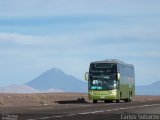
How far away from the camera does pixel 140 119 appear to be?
91.2ft

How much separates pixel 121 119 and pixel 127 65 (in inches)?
1389

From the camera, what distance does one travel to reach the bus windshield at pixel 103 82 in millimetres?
56500

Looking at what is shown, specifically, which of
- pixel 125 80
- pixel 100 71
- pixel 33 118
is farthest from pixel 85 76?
pixel 33 118

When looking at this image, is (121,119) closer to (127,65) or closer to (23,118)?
(23,118)

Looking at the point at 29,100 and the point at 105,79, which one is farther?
the point at 29,100

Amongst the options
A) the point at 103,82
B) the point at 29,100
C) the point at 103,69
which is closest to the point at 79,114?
the point at 103,69

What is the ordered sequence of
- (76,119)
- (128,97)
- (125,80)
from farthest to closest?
1. (128,97)
2. (125,80)
3. (76,119)

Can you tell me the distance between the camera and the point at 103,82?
5666cm

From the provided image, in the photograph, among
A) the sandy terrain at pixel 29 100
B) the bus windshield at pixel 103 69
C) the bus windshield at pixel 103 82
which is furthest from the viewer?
the sandy terrain at pixel 29 100

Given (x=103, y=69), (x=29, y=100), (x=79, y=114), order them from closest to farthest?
(x=79, y=114), (x=103, y=69), (x=29, y=100)

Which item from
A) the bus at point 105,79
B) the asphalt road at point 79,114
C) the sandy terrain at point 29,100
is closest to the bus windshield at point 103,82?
the bus at point 105,79

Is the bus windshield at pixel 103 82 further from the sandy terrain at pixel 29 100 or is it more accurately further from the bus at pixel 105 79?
the sandy terrain at pixel 29 100

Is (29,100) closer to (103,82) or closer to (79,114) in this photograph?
(103,82)

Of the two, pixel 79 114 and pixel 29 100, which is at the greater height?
pixel 29 100
